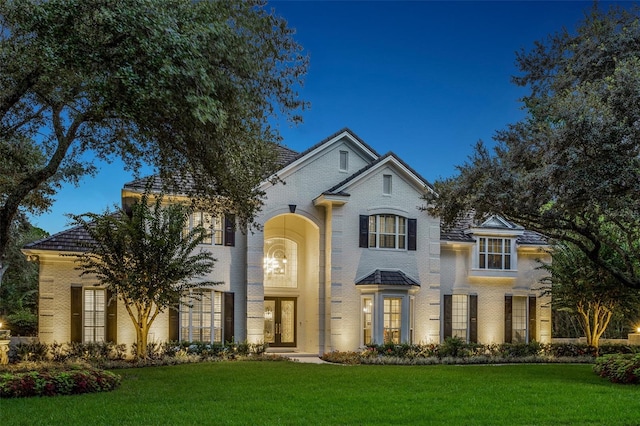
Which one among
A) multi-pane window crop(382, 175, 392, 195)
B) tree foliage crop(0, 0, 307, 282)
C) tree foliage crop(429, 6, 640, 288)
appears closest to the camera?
tree foliage crop(0, 0, 307, 282)

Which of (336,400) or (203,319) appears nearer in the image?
(336,400)

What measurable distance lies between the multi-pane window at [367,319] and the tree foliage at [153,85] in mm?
10304

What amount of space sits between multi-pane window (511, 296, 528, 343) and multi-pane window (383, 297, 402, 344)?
6.32 m

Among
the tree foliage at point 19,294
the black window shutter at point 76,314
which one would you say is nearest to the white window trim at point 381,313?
the black window shutter at point 76,314

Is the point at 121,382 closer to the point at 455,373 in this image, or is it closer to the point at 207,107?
the point at 207,107

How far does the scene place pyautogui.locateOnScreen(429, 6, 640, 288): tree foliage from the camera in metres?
12.9

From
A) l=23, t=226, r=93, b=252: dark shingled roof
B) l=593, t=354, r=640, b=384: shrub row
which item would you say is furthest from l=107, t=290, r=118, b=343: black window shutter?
l=593, t=354, r=640, b=384: shrub row

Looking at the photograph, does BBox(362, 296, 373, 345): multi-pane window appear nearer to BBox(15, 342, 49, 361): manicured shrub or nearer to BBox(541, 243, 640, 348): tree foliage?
BBox(541, 243, 640, 348): tree foliage

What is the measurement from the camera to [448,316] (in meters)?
26.5

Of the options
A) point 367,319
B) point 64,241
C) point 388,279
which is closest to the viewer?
point 64,241

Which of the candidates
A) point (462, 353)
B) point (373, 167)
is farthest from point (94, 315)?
point (462, 353)

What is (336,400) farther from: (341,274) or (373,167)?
(373,167)

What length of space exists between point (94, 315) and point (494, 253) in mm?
16668

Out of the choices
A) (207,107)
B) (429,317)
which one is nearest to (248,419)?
(207,107)
